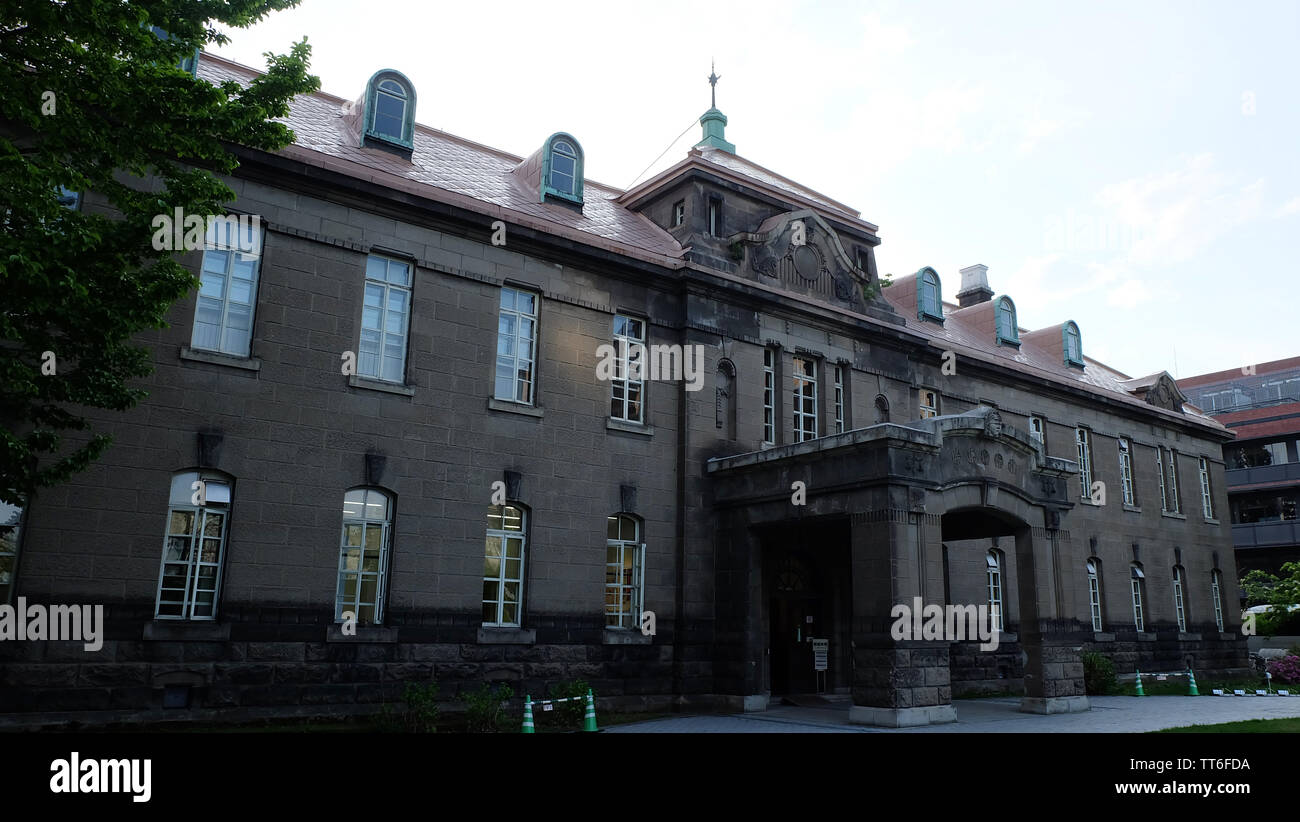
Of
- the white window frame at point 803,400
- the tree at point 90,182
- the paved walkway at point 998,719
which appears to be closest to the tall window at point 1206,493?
the paved walkway at point 998,719

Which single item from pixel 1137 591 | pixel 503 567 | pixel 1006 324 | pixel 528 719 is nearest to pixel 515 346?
pixel 503 567

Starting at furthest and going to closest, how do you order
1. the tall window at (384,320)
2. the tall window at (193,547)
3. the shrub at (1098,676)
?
the shrub at (1098,676), the tall window at (384,320), the tall window at (193,547)

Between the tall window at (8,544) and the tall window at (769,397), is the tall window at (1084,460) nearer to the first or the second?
the tall window at (769,397)

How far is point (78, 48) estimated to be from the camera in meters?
11.3

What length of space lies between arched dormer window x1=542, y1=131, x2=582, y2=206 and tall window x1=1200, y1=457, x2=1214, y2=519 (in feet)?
95.3

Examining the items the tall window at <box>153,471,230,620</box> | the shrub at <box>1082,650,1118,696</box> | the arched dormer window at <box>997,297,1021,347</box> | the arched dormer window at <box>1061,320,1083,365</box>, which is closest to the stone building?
the tall window at <box>153,471,230,620</box>

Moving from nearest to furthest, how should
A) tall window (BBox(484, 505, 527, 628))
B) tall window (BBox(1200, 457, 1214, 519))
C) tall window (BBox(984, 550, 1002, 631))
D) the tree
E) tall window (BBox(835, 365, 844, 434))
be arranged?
the tree < tall window (BBox(484, 505, 527, 628)) < tall window (BBox(835, 365, 844, 434)) < tall window (BBox(984, 550, 1002, 631)) < tall window (BBox(1200, 457, 1214, 519))

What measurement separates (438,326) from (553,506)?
4325 mm

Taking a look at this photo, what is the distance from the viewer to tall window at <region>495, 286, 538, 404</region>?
63.7ft

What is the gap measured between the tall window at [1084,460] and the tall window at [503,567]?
21.8 meters

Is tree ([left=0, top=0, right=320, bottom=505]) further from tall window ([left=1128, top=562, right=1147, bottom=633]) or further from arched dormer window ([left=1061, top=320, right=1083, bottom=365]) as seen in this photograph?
arched dormer window ([left=1061, top=320, right=1083, bottom=365])

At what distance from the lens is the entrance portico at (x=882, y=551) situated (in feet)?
56.5
